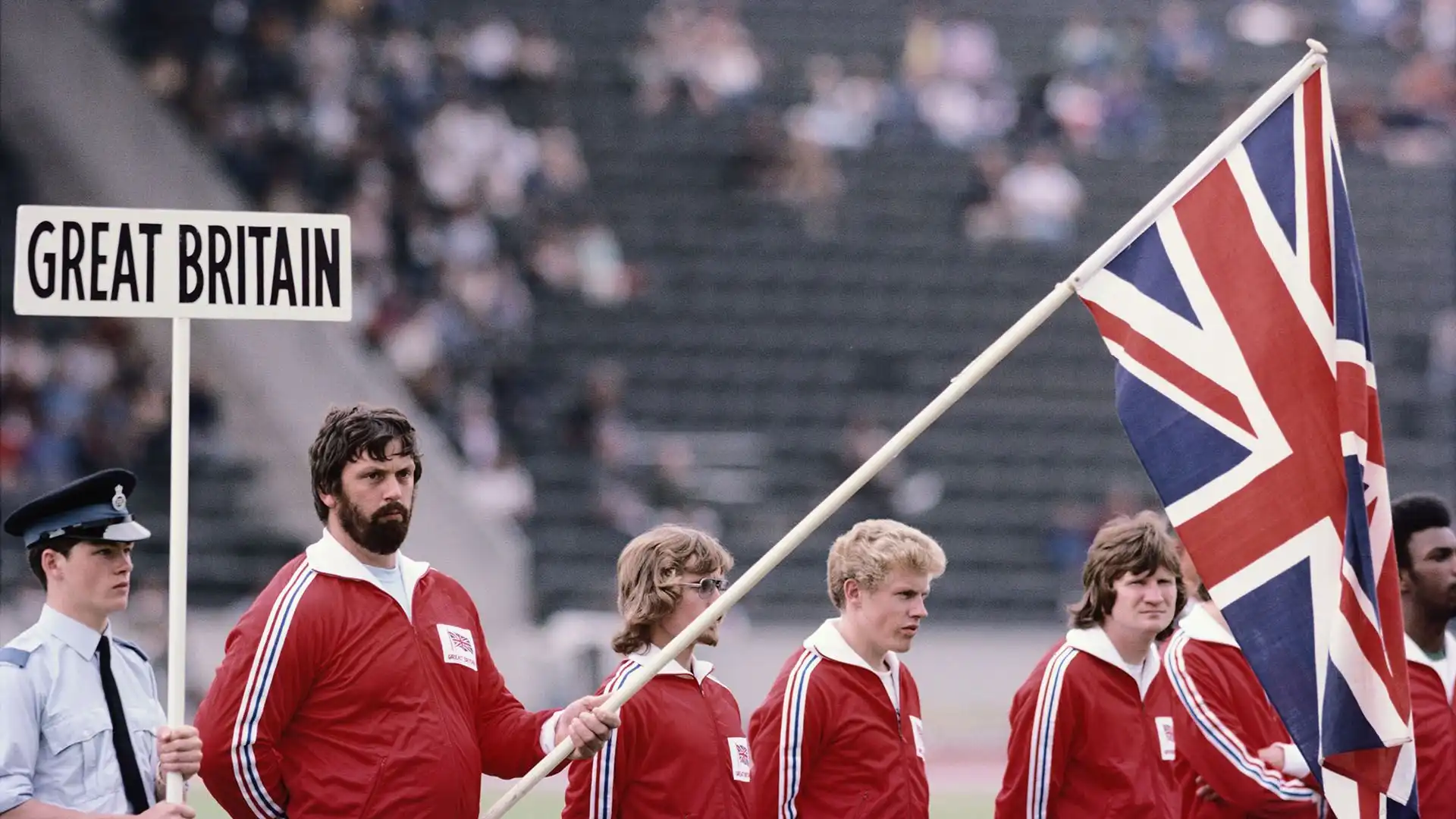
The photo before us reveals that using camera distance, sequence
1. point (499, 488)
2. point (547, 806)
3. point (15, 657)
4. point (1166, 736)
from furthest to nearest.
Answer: point (499, 488) → point (547, 806) → point (1166, 736) → point (15, 657)

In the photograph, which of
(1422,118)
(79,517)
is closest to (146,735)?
(79,517)

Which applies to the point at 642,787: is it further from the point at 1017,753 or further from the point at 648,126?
the point at 648,126

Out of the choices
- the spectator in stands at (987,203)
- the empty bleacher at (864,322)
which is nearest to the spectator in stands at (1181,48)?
the empty bleacher at (864,322)

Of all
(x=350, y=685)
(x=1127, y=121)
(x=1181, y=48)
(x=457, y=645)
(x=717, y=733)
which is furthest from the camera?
(x=1181, y=48)

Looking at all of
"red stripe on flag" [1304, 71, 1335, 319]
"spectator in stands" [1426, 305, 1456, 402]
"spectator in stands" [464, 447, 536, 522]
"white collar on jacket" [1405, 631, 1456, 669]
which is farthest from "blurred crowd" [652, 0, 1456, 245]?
"red stripe on flag" [1304, 71, 1335, 319]

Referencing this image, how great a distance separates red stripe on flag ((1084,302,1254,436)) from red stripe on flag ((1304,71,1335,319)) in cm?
38

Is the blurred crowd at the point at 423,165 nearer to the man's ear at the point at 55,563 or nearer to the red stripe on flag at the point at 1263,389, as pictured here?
the man's ear at the point at 55,563

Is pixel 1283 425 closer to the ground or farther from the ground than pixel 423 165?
closer to the ground

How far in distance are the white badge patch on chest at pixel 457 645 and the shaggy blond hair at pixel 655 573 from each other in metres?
0.46

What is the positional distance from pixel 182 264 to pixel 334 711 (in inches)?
48.6

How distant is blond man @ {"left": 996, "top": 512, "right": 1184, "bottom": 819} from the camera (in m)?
6.75

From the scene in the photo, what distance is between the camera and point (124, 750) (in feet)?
18.6

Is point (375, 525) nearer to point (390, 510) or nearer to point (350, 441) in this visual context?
point (390, 510)

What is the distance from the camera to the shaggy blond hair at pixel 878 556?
21.8ft
